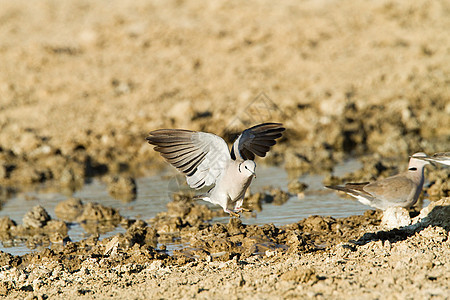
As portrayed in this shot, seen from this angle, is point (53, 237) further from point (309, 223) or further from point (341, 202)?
point (341, 202)

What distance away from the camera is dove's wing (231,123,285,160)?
674 centimetres

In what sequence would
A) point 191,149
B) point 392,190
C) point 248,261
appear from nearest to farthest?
point 248,261 < point 191,149 < point 392,190

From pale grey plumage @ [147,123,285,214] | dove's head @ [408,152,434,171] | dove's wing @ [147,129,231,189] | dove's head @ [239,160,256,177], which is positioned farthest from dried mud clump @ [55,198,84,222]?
dove's head @ [408,152,434,171]

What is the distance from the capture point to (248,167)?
6215mm

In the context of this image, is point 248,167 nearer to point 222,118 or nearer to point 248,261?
point 248,261

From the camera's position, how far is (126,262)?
6.31 m

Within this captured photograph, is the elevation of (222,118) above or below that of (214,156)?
above

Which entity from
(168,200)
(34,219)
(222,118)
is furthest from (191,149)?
(222,118)

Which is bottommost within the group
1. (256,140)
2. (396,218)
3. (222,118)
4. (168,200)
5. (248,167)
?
(396,218)

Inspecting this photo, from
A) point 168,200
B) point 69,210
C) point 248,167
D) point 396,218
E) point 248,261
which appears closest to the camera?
point 248,261

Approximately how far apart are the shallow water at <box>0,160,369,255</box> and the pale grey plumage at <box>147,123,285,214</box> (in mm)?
921

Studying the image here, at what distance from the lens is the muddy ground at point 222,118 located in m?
5.56

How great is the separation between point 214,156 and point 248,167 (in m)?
0.49

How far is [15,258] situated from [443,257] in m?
4.20
